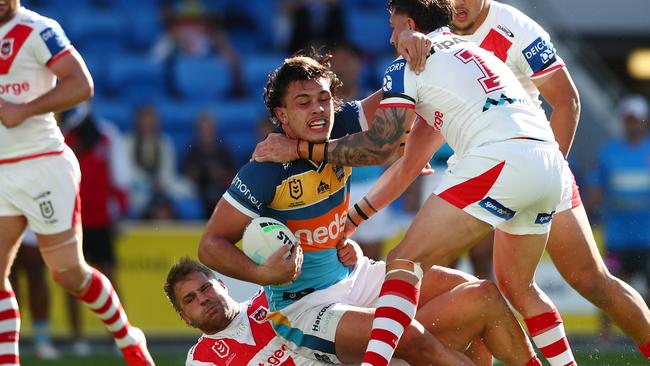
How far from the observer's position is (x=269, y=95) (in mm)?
6594

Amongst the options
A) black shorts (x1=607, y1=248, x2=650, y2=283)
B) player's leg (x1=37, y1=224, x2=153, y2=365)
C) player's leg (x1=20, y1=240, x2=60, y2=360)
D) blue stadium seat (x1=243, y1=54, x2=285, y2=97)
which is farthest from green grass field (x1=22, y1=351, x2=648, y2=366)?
blue stadium seat (x1=243, y1=54, x2=285, y2=97)

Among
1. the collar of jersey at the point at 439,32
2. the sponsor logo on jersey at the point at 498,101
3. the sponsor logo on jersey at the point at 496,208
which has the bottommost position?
the sponsor logo on jersey at the point at 496,208

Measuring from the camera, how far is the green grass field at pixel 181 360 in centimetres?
893

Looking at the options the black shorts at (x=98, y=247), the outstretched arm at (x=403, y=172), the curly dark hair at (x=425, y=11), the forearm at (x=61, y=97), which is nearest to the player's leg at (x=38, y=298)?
the black shorts at (x=98, y=247)

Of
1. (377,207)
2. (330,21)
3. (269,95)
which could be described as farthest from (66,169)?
(330,21)

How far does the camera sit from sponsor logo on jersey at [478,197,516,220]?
6.07 metres

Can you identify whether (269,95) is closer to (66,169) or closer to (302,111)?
(302,111)

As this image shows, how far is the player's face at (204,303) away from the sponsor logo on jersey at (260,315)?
0.38 feet

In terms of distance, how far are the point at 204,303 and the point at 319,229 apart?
82 centimetres

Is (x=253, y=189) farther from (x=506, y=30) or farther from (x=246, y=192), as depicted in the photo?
(x=506, y=30)

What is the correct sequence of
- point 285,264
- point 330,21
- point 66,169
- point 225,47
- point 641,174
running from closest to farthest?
point 285,264, point 66,169, point 641,174, point 330,21, point 225,47

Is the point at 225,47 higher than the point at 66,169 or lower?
lower

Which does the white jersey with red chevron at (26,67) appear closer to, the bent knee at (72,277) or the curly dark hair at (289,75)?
the bent knee at (72,277)

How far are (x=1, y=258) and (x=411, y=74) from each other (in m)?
2.50
